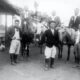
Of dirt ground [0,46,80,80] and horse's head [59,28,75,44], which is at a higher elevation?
horse's head [59,28,75,44]

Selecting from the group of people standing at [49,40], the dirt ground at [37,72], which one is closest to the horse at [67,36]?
the group of people standing at [49,40]

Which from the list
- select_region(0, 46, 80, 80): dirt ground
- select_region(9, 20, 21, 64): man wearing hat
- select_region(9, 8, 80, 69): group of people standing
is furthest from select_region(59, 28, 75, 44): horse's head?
select_region(9, 20, 21, 64): man wearing hat

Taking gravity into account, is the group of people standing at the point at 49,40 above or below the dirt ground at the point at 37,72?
above

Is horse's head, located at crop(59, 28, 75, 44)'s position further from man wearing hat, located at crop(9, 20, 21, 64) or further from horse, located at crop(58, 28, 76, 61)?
man wearing hat, located at crop(9, 20, 21, 64)

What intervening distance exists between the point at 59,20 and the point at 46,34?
3.12 m

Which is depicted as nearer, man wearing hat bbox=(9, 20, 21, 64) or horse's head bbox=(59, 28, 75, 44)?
man wearing hat bbox=(9, 20, 21, 64)

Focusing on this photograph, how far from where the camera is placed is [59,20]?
11125mm

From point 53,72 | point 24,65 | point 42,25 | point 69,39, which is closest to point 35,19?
point 42,25

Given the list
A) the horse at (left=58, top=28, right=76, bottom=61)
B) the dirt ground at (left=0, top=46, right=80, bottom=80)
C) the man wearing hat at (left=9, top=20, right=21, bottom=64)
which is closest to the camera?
the dirt ground at (left=0, top=46, right=80, bottom=80)

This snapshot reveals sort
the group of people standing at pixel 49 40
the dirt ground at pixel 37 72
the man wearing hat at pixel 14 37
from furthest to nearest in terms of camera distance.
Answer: the man wearing hat at pixel 14 37 → the group of people standing at pixel 49 40 → the dirt ground at pixel 37 72

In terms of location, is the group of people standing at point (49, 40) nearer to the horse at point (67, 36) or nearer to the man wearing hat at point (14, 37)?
the man wearing hat at point (14, 37)

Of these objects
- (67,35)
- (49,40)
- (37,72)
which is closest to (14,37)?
(49,40)

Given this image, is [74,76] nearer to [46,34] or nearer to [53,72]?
[53,72]

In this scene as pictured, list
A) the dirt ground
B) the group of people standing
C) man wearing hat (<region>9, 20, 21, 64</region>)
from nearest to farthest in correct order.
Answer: the dirt ground → the group of people standing → man wearing hat (<region>9, 20, 21, 64</region>)
